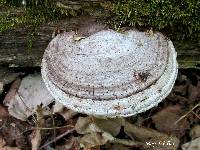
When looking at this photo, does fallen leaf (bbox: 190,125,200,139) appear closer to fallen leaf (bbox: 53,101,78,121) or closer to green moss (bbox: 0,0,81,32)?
fallen leaf (bbox: 53,101,78,121)

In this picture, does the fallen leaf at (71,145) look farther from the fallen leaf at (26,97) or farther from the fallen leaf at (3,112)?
the fallen leaf at (3,112)

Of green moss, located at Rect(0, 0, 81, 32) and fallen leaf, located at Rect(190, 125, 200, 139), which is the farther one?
fallen leaf, located at Rect(190, 125, 200, 139)

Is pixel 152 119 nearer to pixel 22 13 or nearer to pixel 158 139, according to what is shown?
pixel 158 139

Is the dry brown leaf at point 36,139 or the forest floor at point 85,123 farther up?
the forest floor at point 85,123

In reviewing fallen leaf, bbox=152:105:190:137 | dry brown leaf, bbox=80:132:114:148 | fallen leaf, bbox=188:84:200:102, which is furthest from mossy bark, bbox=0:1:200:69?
dry brown leaf, bbox=80:132:114:148

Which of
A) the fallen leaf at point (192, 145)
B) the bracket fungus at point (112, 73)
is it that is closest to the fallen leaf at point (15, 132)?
the bracket fungus at point (112, 73)

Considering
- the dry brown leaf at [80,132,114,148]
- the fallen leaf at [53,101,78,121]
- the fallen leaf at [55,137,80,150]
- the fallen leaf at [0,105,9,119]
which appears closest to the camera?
the dry brown leaf at [80,132,114,148]

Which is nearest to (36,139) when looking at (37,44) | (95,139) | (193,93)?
(95,139)

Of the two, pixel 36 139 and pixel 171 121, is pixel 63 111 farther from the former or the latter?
pixel 171 121
